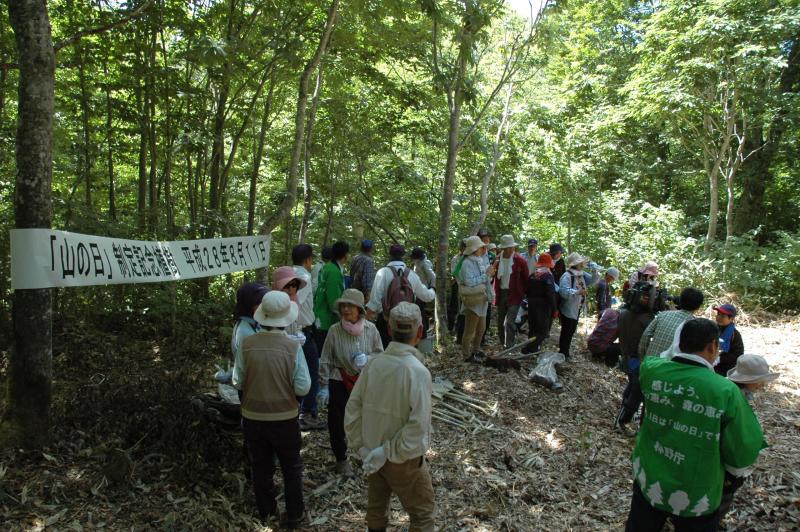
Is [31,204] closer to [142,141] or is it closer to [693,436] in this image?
[693,436]

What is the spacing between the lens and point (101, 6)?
25.3 feet

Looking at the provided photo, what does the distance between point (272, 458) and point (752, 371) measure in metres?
3.39

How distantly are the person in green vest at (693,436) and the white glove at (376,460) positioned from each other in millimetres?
1498

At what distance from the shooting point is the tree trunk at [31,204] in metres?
3.77

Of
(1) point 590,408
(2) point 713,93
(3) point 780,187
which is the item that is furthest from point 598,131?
(1) point 590,408

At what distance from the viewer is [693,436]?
2576mm

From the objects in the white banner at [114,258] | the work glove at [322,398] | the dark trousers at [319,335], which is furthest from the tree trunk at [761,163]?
the white banner at [114,258]

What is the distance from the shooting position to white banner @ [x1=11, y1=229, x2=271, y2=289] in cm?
372

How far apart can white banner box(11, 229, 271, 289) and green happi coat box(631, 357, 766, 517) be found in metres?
4.38

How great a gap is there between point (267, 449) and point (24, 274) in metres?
2.27

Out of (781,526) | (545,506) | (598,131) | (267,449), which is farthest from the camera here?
(598,131)

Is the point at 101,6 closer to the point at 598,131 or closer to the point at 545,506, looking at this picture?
the point at 545,506

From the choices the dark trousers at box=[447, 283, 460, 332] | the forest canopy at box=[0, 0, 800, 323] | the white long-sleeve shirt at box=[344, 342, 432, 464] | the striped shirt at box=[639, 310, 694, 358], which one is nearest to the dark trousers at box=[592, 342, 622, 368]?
the dark trousers at box=[447, 283, 460, 332]

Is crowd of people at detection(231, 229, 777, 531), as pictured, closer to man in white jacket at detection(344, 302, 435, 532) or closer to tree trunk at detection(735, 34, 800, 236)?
man in white jacket at detection(344, 302, 435, 532)
